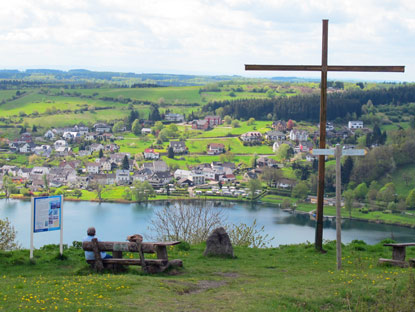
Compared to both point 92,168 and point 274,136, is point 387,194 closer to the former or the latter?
point 274,136

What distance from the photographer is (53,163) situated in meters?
91.9

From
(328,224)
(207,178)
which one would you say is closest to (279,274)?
(328,224)

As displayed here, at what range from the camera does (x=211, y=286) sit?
8.66 m

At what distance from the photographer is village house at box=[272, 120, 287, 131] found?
349 feet

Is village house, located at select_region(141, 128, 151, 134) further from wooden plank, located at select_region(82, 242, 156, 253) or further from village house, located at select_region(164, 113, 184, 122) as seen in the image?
wooden plank, located at select_region(82, 242, 156, 253)

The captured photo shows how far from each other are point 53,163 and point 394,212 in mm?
54451

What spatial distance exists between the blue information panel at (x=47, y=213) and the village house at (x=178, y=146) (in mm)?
86489

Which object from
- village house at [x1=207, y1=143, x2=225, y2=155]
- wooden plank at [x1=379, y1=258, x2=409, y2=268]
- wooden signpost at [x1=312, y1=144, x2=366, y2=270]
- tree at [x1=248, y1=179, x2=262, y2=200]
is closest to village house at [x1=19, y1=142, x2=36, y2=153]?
village house at [x1=207, y1=143, x2=225, y2=155]

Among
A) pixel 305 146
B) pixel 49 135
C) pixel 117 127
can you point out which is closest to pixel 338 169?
pixel 305 146

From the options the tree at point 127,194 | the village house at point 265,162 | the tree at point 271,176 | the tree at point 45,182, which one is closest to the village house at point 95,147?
the tree at point 45,182

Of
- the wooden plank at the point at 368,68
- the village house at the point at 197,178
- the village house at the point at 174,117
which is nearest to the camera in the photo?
the wooden plank at the point at 368,68

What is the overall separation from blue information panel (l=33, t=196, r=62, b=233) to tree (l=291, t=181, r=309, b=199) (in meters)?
60.6

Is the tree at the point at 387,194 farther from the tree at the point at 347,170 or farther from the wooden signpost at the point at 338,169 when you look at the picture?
the wooden signpost at the point at 338,169

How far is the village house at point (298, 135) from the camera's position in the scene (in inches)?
3964
